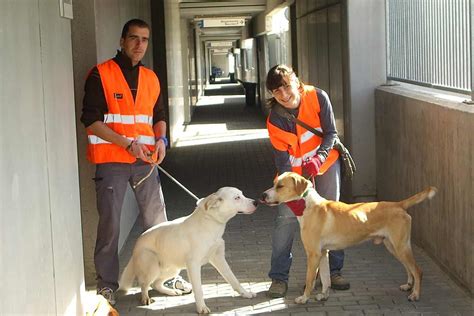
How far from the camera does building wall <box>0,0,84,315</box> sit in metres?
4.00

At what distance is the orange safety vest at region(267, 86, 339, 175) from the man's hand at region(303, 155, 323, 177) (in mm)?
246

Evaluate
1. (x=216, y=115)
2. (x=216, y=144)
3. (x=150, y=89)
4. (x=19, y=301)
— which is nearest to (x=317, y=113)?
(x=150, y=89)

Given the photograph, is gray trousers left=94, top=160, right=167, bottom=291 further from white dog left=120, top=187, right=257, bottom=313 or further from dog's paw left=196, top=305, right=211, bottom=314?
dog's paw left=196, top=305, right=211, bottom=314

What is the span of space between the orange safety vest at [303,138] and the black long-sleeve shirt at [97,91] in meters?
1.11

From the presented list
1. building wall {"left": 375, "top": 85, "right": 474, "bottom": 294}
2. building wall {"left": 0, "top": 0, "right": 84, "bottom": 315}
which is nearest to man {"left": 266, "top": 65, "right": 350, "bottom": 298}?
building wall {"left": 375, "top": 85, "right": 474, "bottom": 294}

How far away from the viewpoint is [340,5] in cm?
1057

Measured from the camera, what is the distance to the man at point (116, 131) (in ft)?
20.9

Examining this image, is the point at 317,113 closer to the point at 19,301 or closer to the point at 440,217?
the point at 440,217

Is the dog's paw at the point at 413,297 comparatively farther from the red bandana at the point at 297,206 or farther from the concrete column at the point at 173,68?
the concrete column at the point at 173,68

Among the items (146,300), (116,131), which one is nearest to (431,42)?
(116,131)

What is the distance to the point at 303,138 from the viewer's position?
6.55 m

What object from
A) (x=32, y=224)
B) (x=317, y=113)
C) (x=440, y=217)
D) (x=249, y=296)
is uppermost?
(x=317, y=113)

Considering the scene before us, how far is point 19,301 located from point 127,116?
261 cm

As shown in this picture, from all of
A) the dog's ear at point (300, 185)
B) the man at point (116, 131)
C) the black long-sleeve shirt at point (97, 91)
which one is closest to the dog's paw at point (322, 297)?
the dog's ear at point (300, 185)
